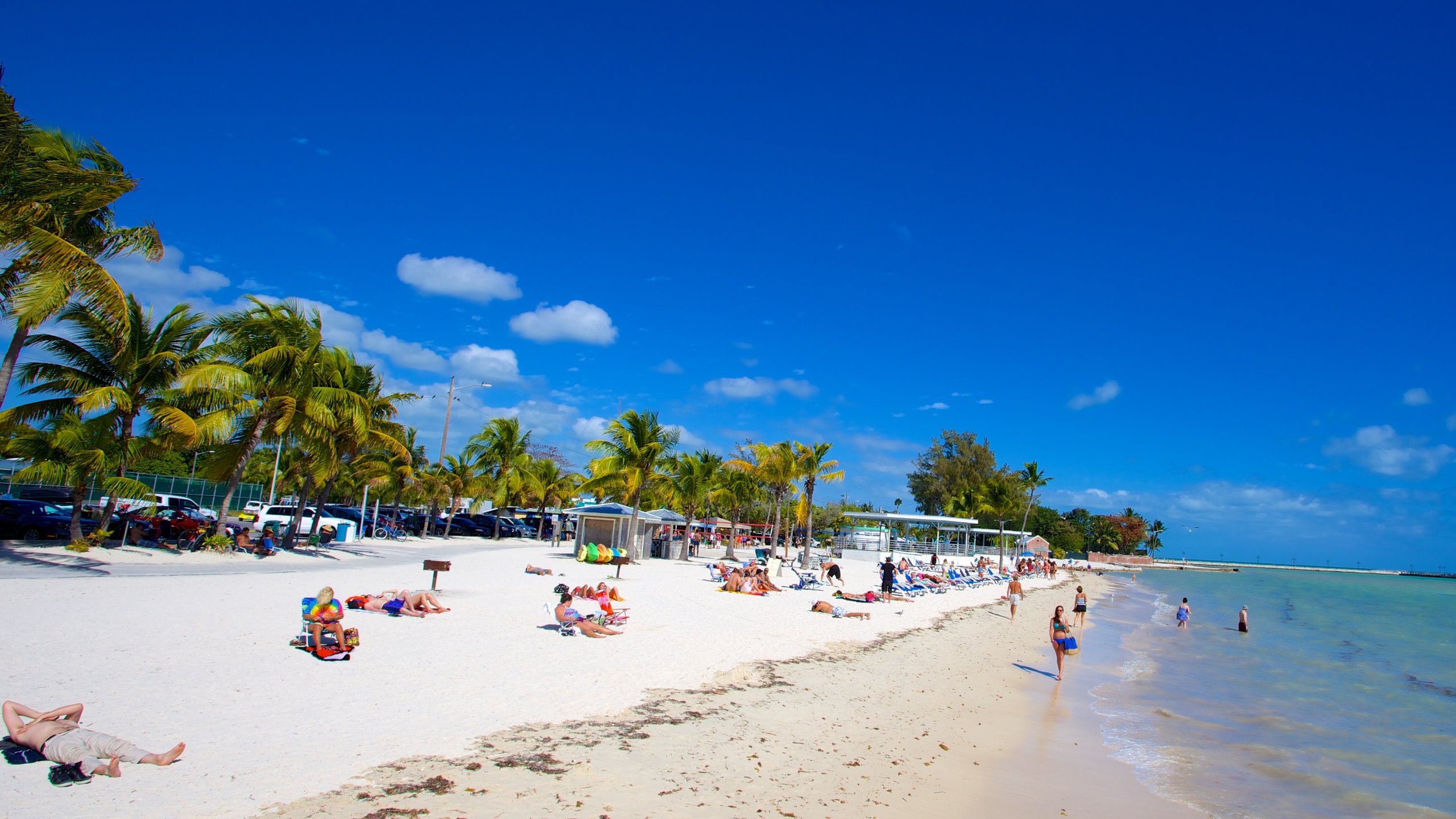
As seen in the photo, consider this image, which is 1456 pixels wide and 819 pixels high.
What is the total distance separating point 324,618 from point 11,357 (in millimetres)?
8854

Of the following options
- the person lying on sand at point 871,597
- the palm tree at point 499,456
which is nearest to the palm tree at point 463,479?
the palm tree at point 499,456

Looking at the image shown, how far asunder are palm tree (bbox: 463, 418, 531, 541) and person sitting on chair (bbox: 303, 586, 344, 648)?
32506 millimetres

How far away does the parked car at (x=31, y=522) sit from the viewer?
59.8 feet

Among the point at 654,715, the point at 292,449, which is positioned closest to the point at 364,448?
the point at 292,449

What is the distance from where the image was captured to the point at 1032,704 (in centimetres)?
1077

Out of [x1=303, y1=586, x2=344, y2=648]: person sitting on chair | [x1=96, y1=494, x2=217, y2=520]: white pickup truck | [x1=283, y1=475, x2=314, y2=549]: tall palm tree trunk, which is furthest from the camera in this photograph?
[x1=96, y1=494, x2=217, y2=520]: white pickup truck

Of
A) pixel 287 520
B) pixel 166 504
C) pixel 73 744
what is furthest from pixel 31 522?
pixel 73 744

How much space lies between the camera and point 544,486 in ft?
144

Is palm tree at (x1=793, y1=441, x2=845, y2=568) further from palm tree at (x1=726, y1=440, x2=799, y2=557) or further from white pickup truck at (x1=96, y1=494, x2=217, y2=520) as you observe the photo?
white pickup truck at (x1=96, y1=494, x2=217, y2=520)

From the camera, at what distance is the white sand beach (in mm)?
4977

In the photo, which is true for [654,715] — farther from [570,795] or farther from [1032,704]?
[1032,704]

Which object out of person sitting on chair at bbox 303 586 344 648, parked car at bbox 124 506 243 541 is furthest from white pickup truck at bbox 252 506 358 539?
person sitting on chair at bbox 303 586 344 648

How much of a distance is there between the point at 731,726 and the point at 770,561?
28694 mm

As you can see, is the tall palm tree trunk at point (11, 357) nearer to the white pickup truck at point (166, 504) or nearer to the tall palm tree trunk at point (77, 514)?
the tall palm tree trunk at point (77, 514)
